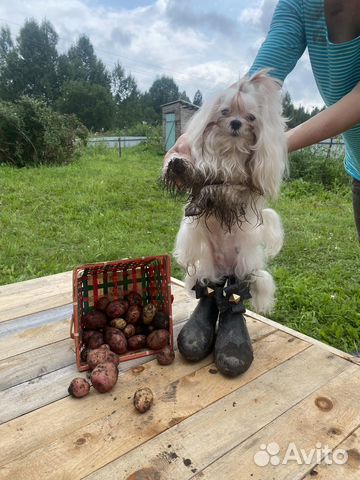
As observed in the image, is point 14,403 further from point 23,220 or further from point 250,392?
point 23,220

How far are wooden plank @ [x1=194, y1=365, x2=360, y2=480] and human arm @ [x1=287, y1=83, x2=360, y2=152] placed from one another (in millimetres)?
671

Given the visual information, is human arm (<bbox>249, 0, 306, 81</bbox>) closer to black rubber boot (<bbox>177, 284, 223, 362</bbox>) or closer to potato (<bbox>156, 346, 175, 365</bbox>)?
black rubber boot (<bbox>177, 284, 223, 362</bbox>)

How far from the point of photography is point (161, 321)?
4.16 feet

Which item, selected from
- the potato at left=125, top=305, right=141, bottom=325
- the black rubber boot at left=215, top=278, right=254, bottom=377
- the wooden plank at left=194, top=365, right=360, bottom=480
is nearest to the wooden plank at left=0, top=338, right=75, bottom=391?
the potato at left=125, top=305, right=141, bottom=325

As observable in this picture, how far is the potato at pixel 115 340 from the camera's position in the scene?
121cm

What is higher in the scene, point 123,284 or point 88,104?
point 88,104

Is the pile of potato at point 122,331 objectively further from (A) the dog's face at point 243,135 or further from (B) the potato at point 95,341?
(A) the dog's face at point 243,135

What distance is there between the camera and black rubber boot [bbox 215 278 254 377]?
1.15m

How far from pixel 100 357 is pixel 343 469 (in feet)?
2.14

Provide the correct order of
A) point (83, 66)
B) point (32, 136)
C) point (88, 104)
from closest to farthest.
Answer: point (32, 136) → point (88, 104) → point (83, 66)

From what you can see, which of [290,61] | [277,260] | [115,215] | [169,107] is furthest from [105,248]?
[169,107]

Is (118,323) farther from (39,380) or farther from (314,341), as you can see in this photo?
(314,341)

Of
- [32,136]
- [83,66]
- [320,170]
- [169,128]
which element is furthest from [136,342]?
[83,66]

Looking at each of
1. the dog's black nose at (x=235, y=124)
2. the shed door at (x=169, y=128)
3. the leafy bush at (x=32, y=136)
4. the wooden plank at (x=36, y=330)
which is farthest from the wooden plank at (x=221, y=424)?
the shed door at (x=169, y=128)
